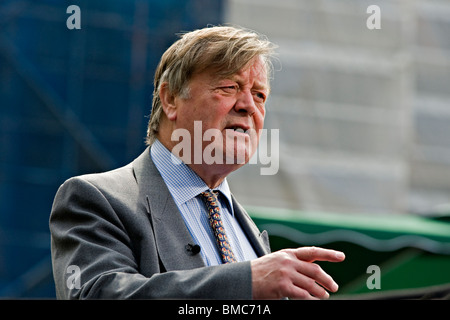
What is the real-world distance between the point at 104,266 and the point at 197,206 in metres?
0.49

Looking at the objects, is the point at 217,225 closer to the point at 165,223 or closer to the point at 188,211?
the point at 188,211

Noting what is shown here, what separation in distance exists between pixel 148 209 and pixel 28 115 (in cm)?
757

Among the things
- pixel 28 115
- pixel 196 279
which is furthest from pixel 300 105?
pixel 196 279

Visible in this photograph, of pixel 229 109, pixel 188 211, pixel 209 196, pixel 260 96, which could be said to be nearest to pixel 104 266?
pixel 188 211

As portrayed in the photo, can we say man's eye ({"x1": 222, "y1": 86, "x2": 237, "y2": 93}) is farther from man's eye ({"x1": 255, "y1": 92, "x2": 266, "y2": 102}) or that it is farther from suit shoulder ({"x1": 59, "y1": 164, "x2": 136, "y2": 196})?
suit shoulder ({"x1": 59, "y1": 164, "x2": 136, "y2": 196})

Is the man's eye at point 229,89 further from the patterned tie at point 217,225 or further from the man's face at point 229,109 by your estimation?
→ the patterned tie at point 217,225

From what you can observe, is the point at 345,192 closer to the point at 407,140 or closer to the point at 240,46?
→ the point at 407,140

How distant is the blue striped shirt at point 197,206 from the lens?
2.18 m

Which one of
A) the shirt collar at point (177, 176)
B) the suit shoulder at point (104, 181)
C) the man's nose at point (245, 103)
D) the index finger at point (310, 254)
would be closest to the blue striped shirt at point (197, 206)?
the shirt collar at point (177, 176)

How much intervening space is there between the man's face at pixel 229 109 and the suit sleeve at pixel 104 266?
422 mm

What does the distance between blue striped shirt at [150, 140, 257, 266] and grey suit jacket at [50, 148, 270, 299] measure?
0.06 metres

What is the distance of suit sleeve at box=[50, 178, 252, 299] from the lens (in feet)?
5.70

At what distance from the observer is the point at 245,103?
2.31 metres

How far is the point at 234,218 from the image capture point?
2451 millimetres
